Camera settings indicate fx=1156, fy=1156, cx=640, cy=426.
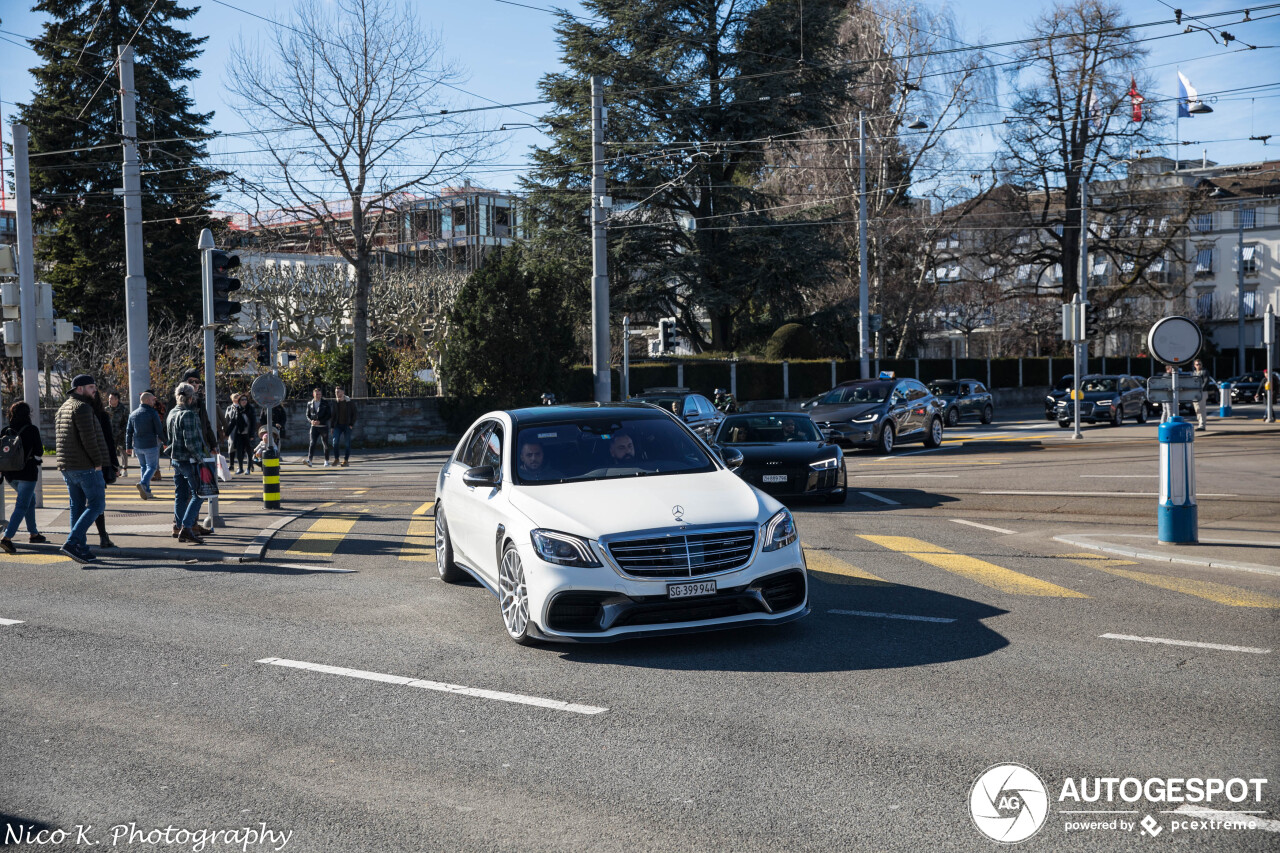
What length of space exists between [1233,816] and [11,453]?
1228cm

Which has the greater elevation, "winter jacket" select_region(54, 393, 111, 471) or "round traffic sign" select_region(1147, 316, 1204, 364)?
"round traffic sign" select_region(1147, 316, 1204, 364)

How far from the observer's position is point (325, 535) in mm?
14352

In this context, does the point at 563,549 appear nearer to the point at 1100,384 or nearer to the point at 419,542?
the point at 419,542

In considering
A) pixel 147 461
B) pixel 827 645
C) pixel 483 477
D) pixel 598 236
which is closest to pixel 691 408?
pixel 598 236

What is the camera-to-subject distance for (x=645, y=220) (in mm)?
43688

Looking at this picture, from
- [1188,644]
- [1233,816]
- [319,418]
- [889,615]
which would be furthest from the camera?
[319,418]

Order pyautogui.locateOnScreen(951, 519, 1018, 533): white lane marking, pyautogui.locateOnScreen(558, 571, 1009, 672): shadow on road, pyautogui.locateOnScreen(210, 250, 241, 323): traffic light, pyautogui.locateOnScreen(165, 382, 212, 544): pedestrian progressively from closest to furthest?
pyautogui.locateOnScreen(558, 571, 1009, 672): shadow on road → pyautogui.locateOnScreen(165, 382, 212, 544): pedestrian → pyautogui.locateOnScreen(951, 519, 1018, 533): white lane marking → pyautogui.locateOnScreen(210, 250, 241, 323): traffic light

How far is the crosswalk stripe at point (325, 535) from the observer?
43.0 feet

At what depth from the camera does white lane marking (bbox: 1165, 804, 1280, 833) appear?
4.27m

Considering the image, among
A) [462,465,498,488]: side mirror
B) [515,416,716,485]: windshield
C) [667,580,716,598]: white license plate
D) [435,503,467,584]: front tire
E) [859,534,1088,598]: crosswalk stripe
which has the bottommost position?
[859,534,1088,598]: crosswalk stripe

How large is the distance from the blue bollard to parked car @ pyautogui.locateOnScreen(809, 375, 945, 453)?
13.4m

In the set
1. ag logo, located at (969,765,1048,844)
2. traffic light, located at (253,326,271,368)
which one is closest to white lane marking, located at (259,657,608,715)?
ag logo, located at (969,765,1048,844)

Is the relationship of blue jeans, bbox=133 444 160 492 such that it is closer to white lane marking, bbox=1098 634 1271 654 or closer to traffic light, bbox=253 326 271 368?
Result: traffic light, bbox=253 326 271 368

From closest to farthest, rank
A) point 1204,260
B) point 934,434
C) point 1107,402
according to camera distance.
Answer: point 934,434 < point 1107,402 < point 1204,260
